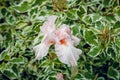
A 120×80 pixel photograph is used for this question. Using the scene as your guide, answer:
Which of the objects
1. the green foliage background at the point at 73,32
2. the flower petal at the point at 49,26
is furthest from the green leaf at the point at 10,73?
the flower petal at the point at 49,26

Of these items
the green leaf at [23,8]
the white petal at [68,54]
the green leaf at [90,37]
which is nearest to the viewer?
the white petal at [68,54]

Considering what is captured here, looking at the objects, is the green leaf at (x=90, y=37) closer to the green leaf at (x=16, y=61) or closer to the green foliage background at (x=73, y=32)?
the green foliage background at (x=73, y=32)

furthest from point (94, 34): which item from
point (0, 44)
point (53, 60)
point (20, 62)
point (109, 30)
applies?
point (0, 44)

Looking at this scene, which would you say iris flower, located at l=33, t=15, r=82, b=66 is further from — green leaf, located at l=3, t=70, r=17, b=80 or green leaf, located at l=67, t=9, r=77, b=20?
green leaf, located at l=3, t=70, r=17, b=80

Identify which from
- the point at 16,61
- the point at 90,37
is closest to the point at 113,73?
the point at 90,37

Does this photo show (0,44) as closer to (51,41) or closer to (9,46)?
(9,46)

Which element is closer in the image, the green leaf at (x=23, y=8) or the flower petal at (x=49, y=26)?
the flower petal at (x=49, y=26)

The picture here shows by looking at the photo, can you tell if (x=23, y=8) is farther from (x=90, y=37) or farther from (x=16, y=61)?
(x=90, y=37)

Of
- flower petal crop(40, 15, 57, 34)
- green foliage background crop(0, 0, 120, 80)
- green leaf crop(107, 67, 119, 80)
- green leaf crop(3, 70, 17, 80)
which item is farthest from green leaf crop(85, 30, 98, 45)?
green leaf crop(3, 70, 17, 80)
